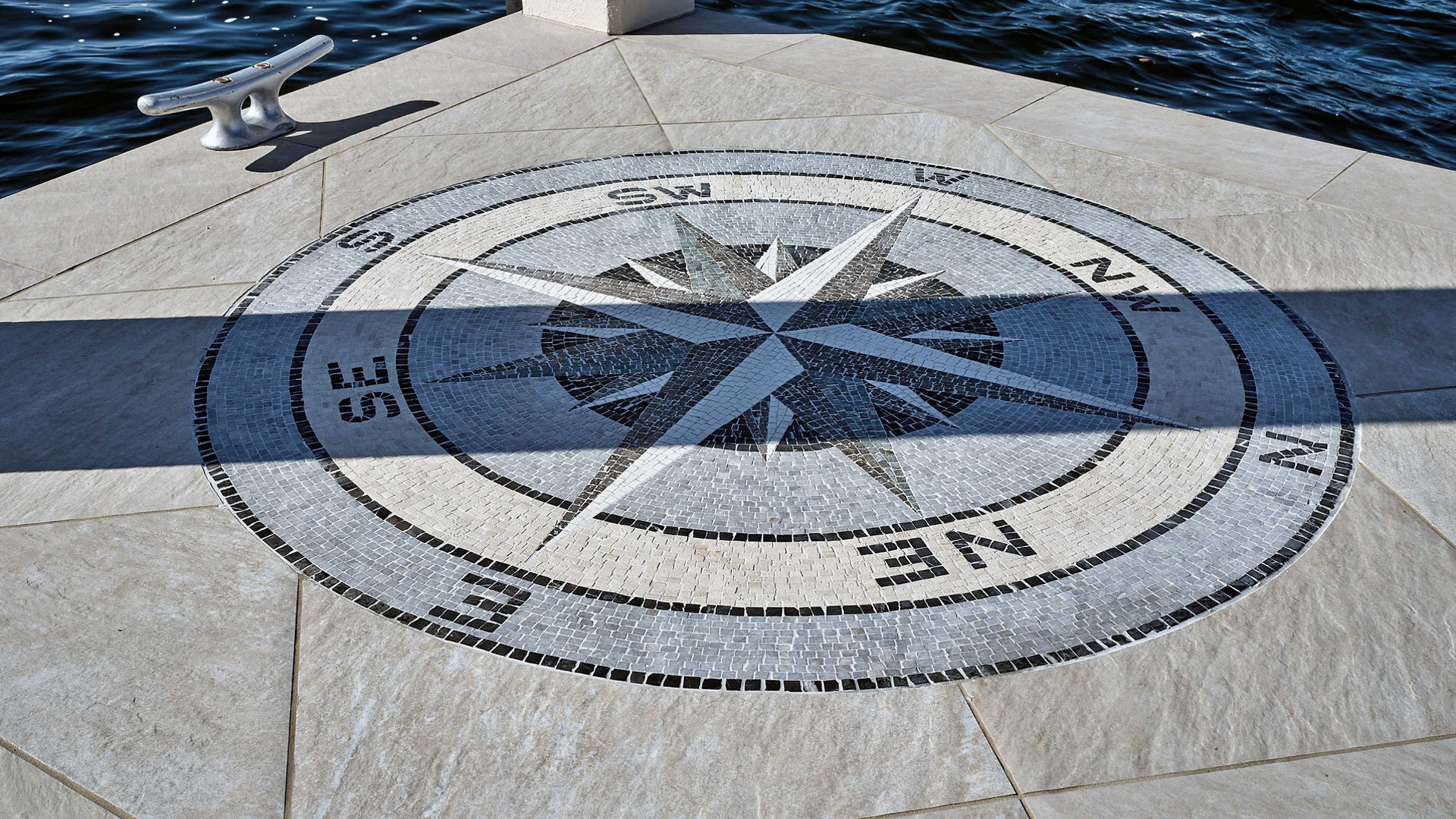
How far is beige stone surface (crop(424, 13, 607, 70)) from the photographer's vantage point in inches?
409

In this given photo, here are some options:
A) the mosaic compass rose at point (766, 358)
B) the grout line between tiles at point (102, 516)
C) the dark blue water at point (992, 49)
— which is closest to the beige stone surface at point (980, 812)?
the mosaic compass rose at point (766, 358)

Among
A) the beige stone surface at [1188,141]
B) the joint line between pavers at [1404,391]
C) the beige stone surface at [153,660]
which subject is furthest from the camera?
the beige stone surface at [1188,141]

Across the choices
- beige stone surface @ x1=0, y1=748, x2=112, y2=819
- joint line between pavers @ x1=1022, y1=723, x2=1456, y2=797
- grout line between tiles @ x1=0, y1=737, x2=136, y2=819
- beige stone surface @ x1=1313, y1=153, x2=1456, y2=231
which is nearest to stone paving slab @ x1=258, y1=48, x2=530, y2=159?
grout line between tiles @ x1=0, y1=737, x2=136, y2=819

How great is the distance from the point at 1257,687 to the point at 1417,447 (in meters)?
2.18

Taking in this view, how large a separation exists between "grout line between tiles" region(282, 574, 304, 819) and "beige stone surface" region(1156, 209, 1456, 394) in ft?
17.9

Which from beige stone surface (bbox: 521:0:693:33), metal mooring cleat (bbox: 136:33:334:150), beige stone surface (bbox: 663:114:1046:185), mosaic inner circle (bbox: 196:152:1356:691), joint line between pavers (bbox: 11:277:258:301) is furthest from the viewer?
beige stone surface (bbox: 521:0:693:33)

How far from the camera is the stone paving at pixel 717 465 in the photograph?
4031 millimetres

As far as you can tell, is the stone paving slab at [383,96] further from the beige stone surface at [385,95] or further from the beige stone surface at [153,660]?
the beige stone surface at [153,660]

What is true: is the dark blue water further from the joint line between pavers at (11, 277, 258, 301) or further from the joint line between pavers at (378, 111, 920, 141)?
the joint line between pavers at (11, 277, 258, 301)

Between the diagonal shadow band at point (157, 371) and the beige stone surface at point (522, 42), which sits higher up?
the beige stone surface at point (522, 42)

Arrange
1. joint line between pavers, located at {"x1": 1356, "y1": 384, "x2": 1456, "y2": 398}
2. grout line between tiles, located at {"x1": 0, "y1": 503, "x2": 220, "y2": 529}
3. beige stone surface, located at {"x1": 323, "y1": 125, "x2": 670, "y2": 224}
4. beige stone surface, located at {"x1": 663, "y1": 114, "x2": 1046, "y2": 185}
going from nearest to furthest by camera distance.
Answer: grout line between tiles, located at {"x1": 0, "y1": 503, "x2": 220, "y2": 529} → joint line between pavers, located at {"x1": 1356, "y1": 384, "x2": 1456, "y2": 398} → beige stone surface, located at {"x1": 323, "y1": 125, "x2": 670, "y2": 224} → beige stone surface, located at {"x1": 663, "y1": 114, "x2": 1046, "y2": 185}

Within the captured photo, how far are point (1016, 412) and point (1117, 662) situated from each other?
172cm

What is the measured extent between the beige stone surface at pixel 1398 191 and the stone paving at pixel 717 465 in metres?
0.05

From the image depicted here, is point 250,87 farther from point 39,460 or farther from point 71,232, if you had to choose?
point 39,460
